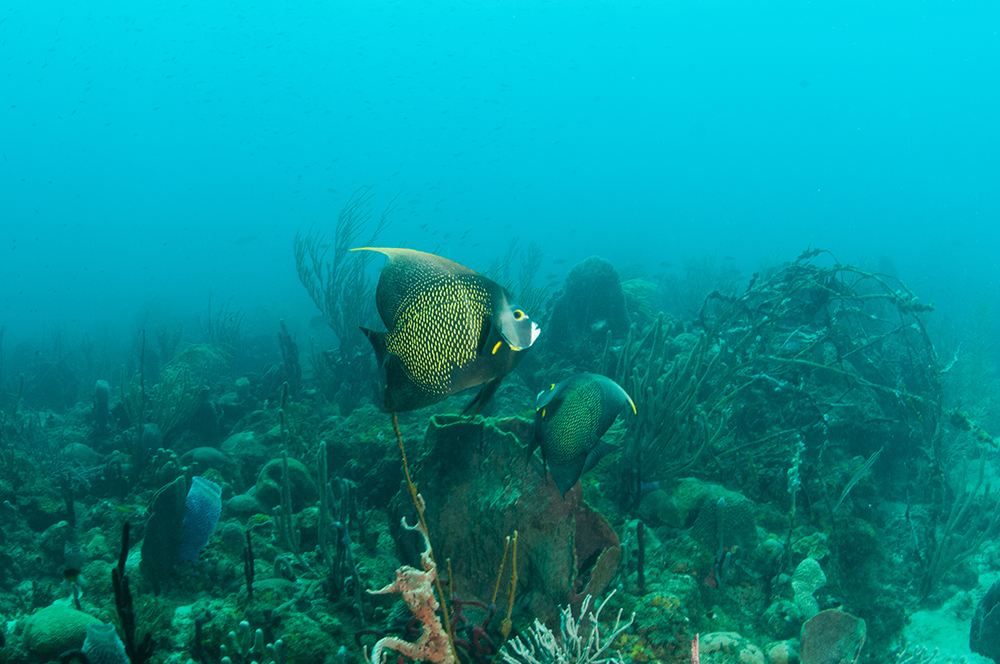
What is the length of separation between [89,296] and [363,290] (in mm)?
108258

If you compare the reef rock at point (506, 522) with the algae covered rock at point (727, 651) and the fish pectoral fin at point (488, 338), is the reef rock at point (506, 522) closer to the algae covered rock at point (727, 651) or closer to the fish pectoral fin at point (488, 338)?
the algae covered rock at point (727, 651)

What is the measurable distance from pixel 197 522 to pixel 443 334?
265cm

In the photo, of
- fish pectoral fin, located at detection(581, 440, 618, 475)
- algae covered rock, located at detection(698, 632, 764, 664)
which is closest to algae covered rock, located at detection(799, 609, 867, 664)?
algae covered rock, located at detection(698, 632, 764, 664)

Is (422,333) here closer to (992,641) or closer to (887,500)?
(992,641)

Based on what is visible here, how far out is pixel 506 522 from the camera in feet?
7.72

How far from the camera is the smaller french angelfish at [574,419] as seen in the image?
7.61 ft

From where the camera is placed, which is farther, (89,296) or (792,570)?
(89,296)

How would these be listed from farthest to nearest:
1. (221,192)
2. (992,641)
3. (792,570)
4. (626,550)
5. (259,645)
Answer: (221,192)
(992,641)
(792,570)
(626,550)
(259,645)

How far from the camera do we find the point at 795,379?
18.2 feet

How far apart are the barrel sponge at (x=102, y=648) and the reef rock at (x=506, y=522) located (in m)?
1.29

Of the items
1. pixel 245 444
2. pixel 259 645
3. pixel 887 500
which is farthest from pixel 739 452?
pixel 245 444

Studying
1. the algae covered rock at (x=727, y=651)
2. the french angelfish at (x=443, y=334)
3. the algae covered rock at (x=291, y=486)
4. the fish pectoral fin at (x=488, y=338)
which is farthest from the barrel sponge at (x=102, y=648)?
the algae covered rock at (x=727, y=651)

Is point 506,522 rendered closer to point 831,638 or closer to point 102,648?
point 102,648

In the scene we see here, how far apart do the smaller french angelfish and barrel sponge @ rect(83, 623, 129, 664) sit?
73.1 inches
